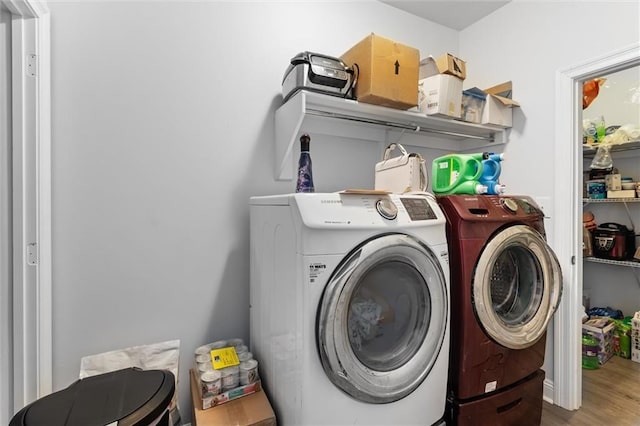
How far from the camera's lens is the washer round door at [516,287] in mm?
1388

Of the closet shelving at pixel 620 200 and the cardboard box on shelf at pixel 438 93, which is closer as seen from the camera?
the cardboard box on shelf at pixel 438 93

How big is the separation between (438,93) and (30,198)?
2034 mm

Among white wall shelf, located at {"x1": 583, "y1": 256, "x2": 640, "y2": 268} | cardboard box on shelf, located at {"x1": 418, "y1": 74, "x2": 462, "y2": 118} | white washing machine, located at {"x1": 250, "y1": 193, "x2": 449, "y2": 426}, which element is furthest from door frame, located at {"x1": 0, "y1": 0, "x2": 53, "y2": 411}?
white wall shelf, located at {"x1": 583, "y1": 256, "x2": 640, "y2": 268}

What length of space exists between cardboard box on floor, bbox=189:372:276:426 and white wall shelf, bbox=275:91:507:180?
111cm

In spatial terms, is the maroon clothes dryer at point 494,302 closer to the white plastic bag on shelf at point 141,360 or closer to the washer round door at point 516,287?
the washer round door at point 516,287

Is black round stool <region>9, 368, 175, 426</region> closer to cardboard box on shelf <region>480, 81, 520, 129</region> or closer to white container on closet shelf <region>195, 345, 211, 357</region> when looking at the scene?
white container on closet shelf <region>195, 345, 211, 357</region>

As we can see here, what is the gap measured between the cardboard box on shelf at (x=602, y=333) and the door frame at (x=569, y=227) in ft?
2.54

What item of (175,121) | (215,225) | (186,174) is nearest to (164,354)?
(215,225)

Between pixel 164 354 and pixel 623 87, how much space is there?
13.3 ft

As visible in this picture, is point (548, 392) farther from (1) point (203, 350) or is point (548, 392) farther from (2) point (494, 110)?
(1) point (203, 350)

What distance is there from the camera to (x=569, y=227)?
186 cm

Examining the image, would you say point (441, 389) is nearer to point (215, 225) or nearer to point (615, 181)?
point (215, 225)

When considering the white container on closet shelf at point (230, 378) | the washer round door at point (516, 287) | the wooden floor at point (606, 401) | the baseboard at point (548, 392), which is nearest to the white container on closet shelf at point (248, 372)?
the white container on closet shelf at point (230, 378)

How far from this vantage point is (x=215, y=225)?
1654mm
